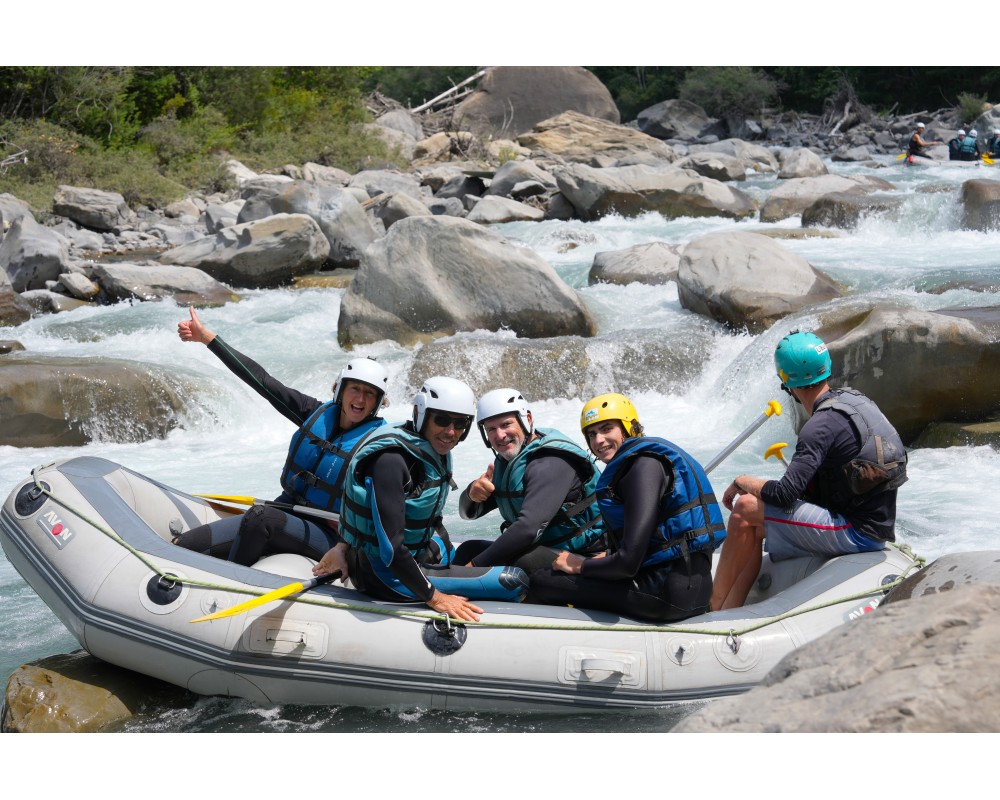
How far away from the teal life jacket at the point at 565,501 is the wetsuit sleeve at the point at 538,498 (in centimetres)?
5

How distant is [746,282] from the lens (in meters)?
9.34

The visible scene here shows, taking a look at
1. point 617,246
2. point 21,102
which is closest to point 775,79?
point 617,246

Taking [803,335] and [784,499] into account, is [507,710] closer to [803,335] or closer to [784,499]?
[784,499]

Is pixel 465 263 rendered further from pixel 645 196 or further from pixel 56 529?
pixel 645 196

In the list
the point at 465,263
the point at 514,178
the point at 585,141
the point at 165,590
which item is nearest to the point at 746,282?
the point at 465,263

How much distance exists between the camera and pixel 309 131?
22.4 m

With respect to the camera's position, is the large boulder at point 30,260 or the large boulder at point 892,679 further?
the large boulder at point 30,260

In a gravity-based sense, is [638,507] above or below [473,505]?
above

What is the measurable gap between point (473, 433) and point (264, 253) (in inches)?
196

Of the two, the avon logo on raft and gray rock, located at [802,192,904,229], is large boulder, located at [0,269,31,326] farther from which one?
gray rock, located at [802,192,904,229]

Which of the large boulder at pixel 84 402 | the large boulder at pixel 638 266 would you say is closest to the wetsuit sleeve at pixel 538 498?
the large boulder at pixel 84 402

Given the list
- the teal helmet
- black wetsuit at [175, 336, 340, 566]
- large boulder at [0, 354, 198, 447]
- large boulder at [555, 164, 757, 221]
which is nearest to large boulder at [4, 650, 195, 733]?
black wetsuit at [175, 336, 340, 566]

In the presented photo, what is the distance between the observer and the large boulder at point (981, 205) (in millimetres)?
12805

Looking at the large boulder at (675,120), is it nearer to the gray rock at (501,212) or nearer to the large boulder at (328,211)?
the gray rock at (501,212)
